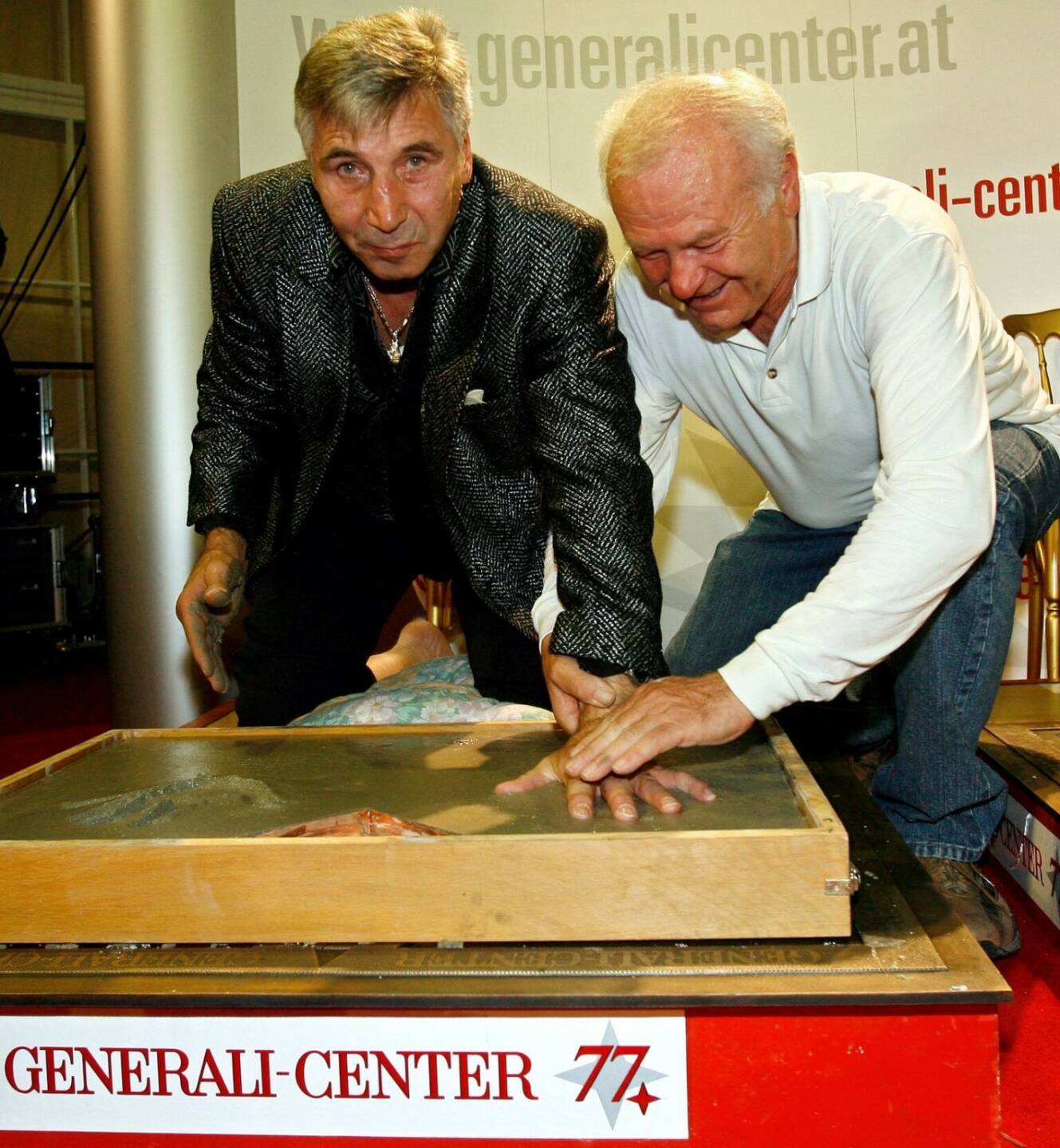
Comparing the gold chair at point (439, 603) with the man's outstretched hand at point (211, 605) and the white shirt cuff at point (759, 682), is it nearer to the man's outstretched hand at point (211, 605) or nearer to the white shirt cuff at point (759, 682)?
the man's outstretched hand at point (211, 605)

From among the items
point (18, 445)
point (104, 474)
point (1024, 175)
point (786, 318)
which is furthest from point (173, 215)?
point (18, 445)

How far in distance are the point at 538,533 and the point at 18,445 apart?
332 cm

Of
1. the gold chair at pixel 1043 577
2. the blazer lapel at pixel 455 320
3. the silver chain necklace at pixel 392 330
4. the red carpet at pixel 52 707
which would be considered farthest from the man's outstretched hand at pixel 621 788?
the red carpet at pixel 52 707

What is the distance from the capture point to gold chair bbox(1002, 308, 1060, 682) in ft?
8.46

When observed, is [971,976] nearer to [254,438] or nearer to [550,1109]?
[550,1109]

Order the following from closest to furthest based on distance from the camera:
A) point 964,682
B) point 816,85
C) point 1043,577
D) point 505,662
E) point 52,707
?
point 964,682, point 505,662, point 1043,577, point 816,85, point 52,707

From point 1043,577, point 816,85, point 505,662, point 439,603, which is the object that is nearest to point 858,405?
point 505,662

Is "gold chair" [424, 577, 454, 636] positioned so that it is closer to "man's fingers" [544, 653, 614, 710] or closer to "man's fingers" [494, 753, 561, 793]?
"man's fingers" [544, 653, 614, 710]

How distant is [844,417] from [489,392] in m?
0.45

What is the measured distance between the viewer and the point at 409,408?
1.64 metres

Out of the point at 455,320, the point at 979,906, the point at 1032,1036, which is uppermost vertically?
the point at 455,320

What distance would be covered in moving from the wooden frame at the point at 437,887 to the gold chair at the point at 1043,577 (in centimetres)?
178

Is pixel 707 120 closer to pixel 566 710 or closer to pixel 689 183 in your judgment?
pixel 689 183

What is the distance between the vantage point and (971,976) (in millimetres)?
910
